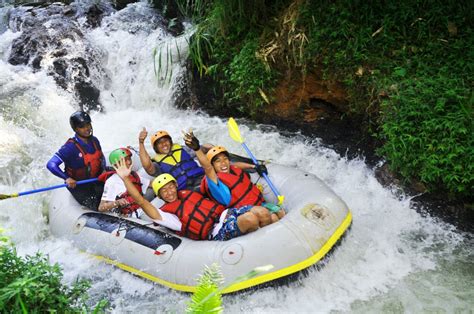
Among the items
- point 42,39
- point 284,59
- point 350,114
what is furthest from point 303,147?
point 42,39

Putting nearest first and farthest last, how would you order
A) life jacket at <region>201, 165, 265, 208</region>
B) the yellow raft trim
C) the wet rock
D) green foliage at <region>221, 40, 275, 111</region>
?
1. the yellow raft trim
2. life jacket at <region>201, 165, 265, 208</region>
3. green foliage at <region>221, 40, 275, 111</region>
4. the wet rock

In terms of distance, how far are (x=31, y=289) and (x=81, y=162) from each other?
2.29m

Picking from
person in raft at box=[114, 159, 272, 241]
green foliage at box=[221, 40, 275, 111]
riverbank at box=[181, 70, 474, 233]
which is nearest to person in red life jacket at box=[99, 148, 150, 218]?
person in raft at box=[114, 159, 272, 241]

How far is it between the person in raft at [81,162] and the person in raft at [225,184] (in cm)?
113

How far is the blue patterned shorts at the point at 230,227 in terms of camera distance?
11.3 feet

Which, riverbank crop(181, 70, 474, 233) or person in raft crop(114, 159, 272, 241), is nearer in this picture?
person in raft crop(114, 159, 272, 241)

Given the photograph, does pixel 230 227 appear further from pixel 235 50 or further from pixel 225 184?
pixel 235 50

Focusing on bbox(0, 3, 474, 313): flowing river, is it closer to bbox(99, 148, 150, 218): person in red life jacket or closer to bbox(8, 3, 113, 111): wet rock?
bbox(8, 3, 113, 111): wet rock

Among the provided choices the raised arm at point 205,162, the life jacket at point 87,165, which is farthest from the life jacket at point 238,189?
the life jacket at point 87,165

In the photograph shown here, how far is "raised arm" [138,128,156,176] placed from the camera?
420cm

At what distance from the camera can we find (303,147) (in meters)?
5.13

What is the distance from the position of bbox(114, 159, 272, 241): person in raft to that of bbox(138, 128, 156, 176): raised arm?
0.64 m

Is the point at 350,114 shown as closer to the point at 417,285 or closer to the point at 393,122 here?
the point at 393,122

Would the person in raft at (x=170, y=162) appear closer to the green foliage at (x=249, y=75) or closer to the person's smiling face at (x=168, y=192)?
the person's smiling face at (x=168, y=192)
